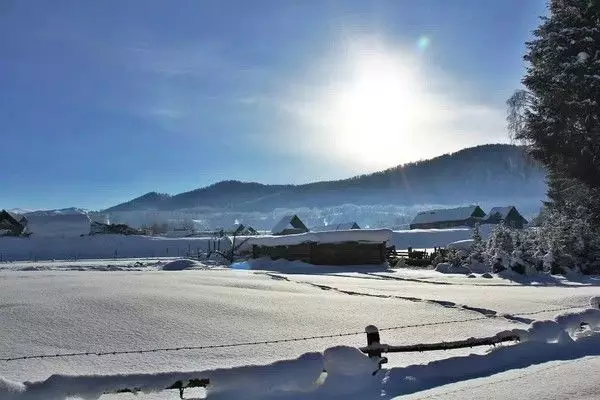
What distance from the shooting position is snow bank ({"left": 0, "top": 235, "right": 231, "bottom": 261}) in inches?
2712

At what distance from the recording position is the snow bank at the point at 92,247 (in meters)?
68.9

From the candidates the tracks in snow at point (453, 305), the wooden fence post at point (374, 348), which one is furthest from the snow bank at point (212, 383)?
the tracks in snow at point (453, 305)

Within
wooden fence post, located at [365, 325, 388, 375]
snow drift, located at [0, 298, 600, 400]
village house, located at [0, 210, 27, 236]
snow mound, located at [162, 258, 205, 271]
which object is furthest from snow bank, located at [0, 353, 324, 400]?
village house, located at [0, 210, 27, 236]

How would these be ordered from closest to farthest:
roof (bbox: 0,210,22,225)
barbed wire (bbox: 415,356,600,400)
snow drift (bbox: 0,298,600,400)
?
snow drift (bbox: 0,298,600,400) < barbed wire (bbox: 415,356,600,400) < roof (bbox: 0,210,22,225)

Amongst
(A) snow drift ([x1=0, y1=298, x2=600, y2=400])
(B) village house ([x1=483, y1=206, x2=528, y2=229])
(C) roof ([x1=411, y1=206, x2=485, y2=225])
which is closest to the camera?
(A) snow drift ([x1=0, y1=298, x2=600, y2=400])

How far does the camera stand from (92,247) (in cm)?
7375

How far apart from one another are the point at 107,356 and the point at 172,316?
3.10 metres

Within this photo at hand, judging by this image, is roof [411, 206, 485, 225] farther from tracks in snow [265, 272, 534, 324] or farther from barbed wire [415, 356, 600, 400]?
barbed wire [415, 356, 600, 400]

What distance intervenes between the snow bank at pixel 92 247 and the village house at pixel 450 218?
41183mm

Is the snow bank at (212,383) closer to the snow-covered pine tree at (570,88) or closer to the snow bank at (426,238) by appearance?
the snow-covered pine tree at (570,88)

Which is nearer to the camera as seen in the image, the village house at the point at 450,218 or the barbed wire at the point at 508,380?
the barbed wire at the point at 508,380

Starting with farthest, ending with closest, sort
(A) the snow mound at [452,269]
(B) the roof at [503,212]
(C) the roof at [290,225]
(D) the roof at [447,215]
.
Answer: (D) the roof at [447,215] < (B) the roof at [503,212] < (C) the roof at [290,225] < (A) the snow mound at [452,269]

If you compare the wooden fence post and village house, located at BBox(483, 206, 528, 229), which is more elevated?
village house, located at BBox(483, 206, 528, 229)

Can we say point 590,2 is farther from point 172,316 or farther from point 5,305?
point 5,305
